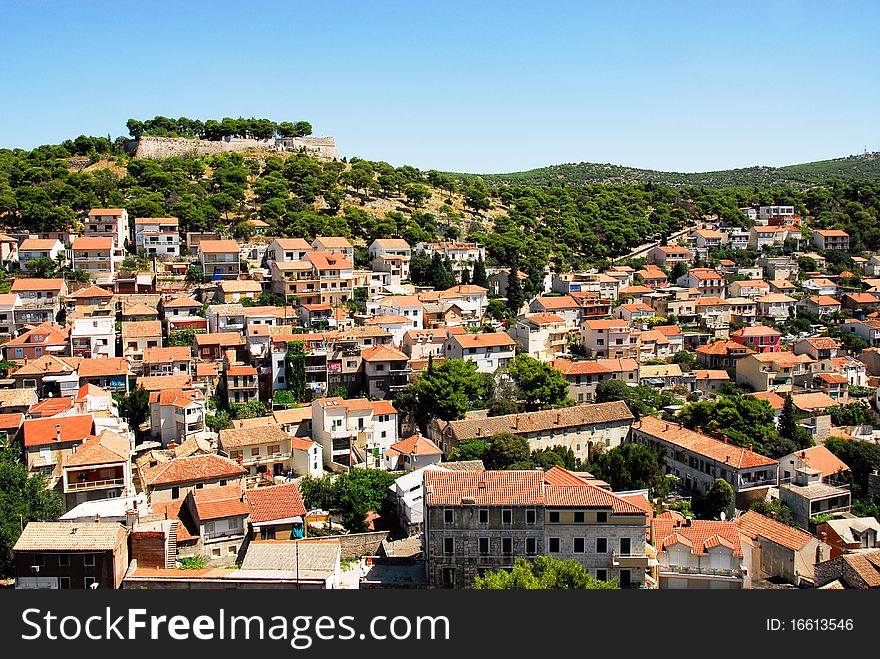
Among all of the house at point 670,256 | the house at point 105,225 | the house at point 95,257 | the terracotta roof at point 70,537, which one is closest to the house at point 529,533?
the terracotta roof at point 70,537

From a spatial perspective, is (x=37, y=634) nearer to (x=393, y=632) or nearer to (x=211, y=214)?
(x=393, y=632)

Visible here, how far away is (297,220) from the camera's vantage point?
4647 centimetres

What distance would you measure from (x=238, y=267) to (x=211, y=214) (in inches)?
281

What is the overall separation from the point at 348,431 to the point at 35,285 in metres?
16.1

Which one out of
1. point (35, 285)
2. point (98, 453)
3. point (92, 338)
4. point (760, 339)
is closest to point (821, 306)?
point (760, 339)

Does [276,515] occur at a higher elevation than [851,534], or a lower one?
higher

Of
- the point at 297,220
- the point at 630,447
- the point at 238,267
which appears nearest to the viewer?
the point at 630,447

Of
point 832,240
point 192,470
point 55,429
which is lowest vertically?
point 192,470

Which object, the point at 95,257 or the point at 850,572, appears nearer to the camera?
the point at 850,572

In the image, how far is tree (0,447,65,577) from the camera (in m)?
17.6

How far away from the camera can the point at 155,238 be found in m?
41.0

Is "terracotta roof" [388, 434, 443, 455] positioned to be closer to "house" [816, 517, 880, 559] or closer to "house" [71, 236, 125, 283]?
"house" [816, 517, 880, 559]

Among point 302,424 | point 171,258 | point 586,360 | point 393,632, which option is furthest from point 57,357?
point 393,632

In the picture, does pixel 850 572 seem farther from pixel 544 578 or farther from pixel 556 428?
pixel 556 428
